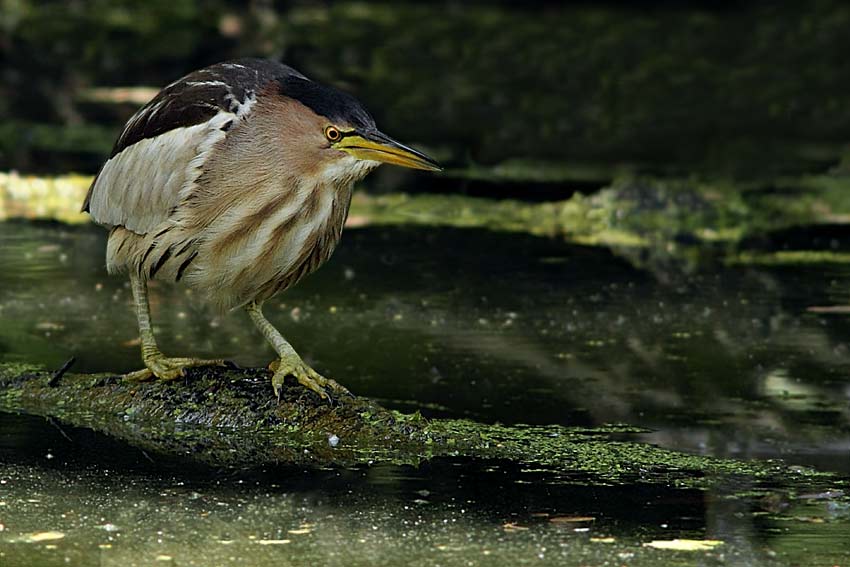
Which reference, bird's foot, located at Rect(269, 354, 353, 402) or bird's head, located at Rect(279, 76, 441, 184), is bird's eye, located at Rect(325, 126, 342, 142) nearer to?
bird's head, located at Rect(279, 76, 441, 184)

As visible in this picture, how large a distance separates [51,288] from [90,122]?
6.27 m

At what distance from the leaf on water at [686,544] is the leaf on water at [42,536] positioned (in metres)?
1.86

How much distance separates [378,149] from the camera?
6355 mm

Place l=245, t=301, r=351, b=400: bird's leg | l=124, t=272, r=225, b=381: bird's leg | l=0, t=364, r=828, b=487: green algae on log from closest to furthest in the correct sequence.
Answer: l=0, t=364, r=828, b=487: green algae on log, l=245, t=301, r=351, b=400: bird's leg, l=124, t=272, r=225, b=381: bird's leg

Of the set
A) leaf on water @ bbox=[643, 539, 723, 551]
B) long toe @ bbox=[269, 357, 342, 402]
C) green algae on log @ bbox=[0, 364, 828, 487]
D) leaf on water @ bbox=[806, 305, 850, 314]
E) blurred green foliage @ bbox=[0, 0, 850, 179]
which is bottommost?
leaf on water @ bbox=[643, 539, 723, 551]

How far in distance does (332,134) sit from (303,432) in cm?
121

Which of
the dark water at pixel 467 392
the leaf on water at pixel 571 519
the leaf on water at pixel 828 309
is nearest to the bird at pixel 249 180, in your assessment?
the dark water at pixel 467 392

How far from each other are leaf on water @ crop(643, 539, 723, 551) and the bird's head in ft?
5.51

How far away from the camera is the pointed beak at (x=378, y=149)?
20.8 ft

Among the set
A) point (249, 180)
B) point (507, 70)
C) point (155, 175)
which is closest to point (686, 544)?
point (249, 180)

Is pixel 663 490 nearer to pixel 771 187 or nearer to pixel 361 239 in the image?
pixel 361 239

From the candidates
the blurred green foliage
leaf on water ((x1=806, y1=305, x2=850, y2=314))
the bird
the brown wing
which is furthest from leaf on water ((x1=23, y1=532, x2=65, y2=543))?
the blurred green foliage

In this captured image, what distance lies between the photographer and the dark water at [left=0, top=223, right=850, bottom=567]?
5.55m

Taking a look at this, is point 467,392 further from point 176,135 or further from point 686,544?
point 686,544
